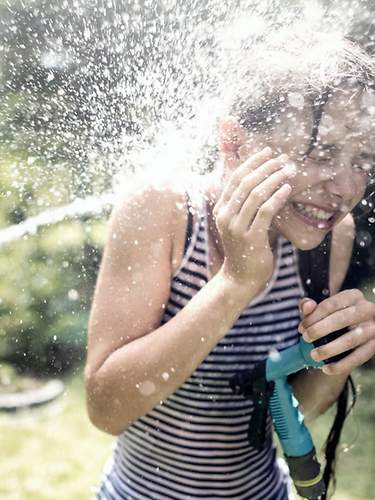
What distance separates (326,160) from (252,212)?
0.65 ft

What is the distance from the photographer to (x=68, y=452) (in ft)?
10.4

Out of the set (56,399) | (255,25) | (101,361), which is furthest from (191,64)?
(56,399)

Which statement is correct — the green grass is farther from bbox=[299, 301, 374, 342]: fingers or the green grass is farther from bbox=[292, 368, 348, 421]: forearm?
bbox=[299, 301, 374, 342]: fingers

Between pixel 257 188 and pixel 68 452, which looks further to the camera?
pixel 68 452

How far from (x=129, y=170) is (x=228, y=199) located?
109cm

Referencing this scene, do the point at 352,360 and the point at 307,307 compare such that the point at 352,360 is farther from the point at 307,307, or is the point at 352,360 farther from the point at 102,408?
the point at 102,408

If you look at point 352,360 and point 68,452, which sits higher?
point 352,360

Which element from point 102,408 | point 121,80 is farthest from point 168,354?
point 121,80

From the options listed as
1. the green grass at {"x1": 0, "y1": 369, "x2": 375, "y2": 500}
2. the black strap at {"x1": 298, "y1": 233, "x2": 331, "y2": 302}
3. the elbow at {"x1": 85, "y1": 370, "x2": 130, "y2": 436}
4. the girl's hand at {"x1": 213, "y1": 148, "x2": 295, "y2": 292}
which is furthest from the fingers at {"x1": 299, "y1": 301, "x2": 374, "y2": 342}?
the green grass at {"x1": 0, "y1": 369, "x2": 375, "y2": 500}

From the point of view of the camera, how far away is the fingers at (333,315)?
136 centimetres

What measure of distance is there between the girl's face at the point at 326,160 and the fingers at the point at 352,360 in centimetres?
23

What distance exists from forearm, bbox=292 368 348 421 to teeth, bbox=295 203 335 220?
0.34 meters

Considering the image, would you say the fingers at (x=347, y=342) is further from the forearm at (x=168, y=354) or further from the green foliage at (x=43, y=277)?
the green foliage at (x=43, y=277)

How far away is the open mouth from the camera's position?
4.99ft
